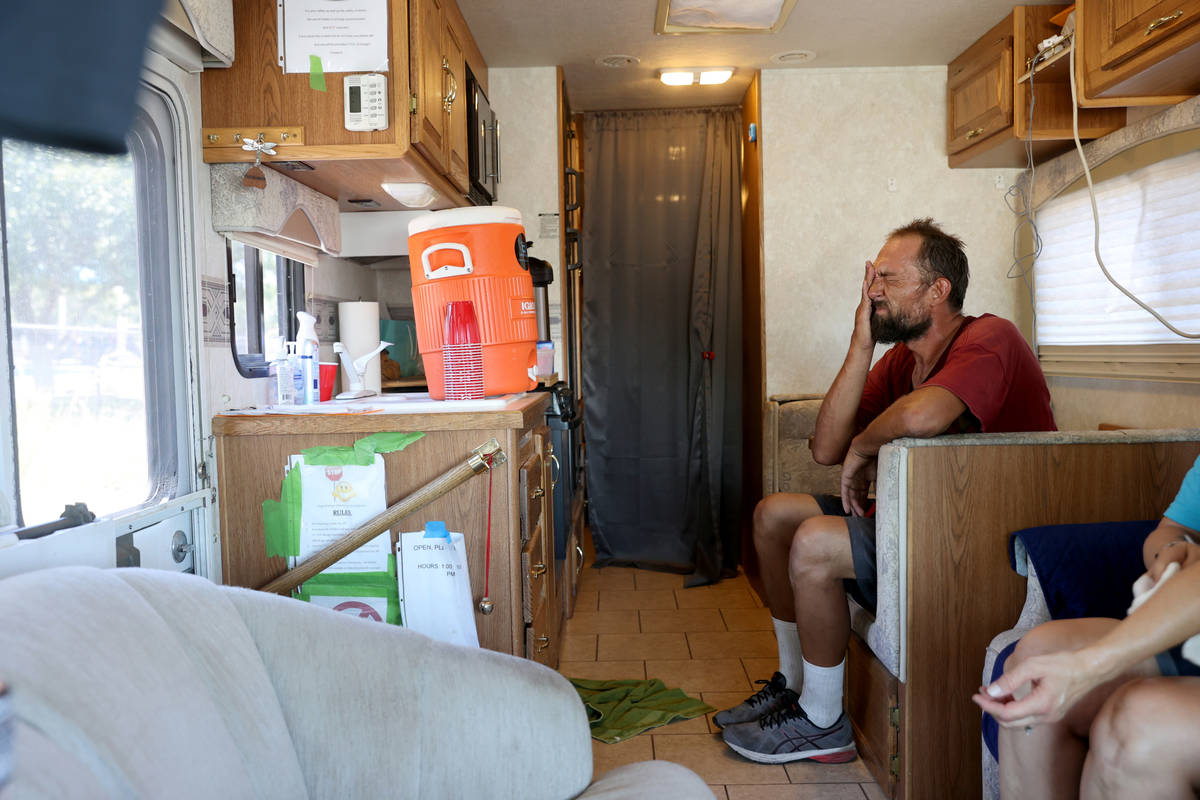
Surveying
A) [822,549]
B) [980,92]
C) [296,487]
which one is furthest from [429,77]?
[980,92]

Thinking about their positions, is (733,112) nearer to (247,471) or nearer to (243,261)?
(243,261)

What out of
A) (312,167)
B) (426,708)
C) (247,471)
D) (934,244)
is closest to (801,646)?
(934,244)

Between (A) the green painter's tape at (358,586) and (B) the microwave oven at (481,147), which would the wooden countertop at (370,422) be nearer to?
(A) the green painter's tape at (358,586)

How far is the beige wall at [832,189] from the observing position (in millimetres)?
3623

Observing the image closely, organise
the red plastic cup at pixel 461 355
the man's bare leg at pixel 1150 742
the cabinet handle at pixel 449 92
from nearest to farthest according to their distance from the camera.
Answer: the man's bare leg at pixel 1150 742 < the red plastic cup at pixel 461 355 < the cabinet handle at pixel 449 92

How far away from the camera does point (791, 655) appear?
2271 millimetres

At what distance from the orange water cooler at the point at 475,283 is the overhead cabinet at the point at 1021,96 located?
1.89 m

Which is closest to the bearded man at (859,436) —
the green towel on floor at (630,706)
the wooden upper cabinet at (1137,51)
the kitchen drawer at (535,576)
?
the green towel on floor at (630,706)

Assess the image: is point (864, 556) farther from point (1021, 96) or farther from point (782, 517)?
point (1021, 96)

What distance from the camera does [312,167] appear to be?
6.79 ft

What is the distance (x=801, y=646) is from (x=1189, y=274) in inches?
64.0

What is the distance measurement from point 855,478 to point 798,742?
2.19 feet

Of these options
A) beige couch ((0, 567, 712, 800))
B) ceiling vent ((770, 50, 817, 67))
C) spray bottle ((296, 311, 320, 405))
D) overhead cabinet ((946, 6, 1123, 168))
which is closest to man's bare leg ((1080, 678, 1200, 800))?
beige couch ((0, 567, 712, 800))

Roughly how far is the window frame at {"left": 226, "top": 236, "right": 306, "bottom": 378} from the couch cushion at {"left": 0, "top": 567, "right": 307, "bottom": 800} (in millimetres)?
1014
